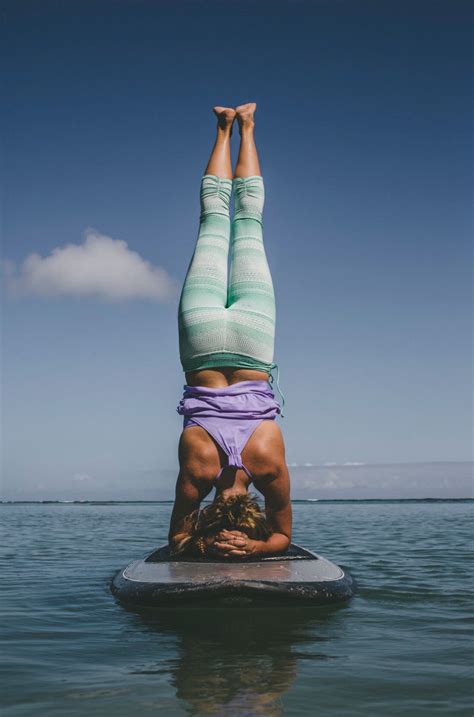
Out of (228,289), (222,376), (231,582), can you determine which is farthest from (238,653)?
(228,289)

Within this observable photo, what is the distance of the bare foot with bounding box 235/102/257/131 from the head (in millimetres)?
4238

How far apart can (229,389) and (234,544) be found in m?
1.44

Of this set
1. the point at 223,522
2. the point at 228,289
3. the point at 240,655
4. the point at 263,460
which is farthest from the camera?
the point at 228,289

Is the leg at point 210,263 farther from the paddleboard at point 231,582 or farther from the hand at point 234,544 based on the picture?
the paddleboard at point 231,582

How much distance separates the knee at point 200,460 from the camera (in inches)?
232

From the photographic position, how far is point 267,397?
638cm

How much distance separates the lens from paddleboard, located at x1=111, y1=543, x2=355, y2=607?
5.06m

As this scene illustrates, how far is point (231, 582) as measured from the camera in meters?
5.04

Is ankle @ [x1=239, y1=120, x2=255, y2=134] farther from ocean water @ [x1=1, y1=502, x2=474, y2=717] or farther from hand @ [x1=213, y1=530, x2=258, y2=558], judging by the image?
ocean water @ [x1=1, y1=502, x2=474, y2=717]

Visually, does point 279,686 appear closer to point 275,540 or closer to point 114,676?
point 114,676

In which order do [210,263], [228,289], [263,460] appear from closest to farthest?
1. [263,460]
2. [210,263]
3. [228,289]

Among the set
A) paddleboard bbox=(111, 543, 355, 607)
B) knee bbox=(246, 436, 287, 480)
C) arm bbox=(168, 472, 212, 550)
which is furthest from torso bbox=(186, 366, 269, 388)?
paddleboard bbox=(111, 543, 355, 607)

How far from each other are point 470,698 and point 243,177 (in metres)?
5.34

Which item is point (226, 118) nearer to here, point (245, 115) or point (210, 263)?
point (245, 115)
